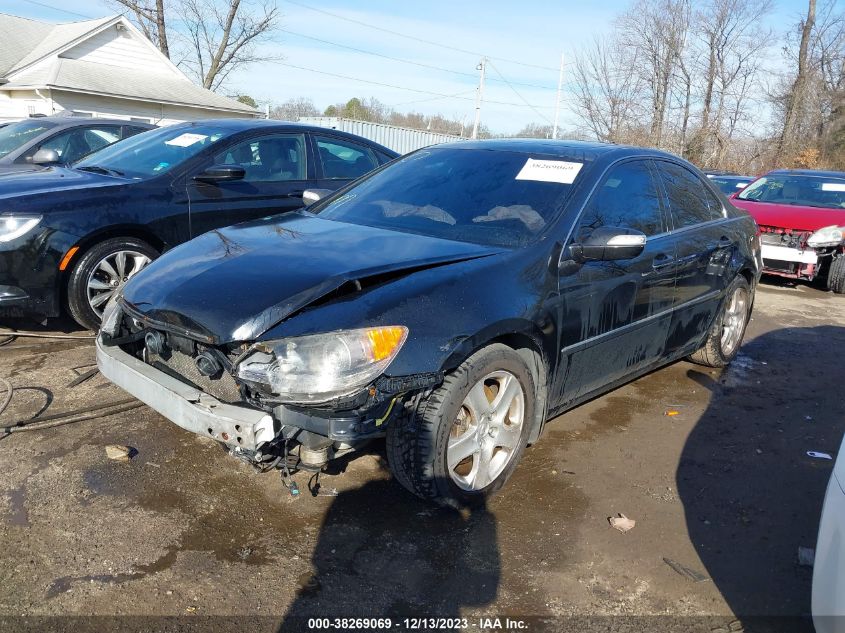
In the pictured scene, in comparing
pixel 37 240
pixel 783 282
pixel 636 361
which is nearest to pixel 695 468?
pixel 636 361

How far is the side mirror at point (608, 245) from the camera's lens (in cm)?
334

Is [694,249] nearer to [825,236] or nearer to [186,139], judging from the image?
[186,139]

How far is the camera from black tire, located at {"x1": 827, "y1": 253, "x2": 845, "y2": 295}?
9141 mm

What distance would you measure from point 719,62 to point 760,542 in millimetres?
36637

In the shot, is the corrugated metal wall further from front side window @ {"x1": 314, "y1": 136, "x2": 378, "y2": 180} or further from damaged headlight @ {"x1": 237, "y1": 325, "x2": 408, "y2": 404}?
damaged headlight @ {"x1": 237, "y1": 325, "x2": 408, "y2": 404}

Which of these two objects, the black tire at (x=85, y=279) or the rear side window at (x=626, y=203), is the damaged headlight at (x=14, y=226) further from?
the rear side window at (x=626, y=203)

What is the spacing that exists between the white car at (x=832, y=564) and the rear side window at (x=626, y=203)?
169cm

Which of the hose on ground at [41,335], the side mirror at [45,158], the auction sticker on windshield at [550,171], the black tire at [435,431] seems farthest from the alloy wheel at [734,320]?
the side mirror at [45,158]

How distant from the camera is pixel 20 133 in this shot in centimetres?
829

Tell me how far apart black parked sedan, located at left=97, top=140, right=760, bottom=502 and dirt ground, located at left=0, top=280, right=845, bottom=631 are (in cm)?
35

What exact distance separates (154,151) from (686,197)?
13.8ft

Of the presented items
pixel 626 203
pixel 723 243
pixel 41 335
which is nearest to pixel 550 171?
pixel 626 203

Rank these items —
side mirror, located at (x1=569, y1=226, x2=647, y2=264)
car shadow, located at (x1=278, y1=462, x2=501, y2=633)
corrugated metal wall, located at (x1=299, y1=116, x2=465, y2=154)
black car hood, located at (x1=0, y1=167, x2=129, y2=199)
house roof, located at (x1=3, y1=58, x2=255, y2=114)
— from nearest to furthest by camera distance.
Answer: car shadow, located at (x1=278, y1=462, x2=501, y2=633), side mirror, located at (x1=569, y1=226, x2=647, y2=264), black car hood, located at (x1=0, y1=167, x2=129, y2=199), house roof, located at (x1=3, y1=58, x2=255, y2=114), corrugated metal wall, located at (x1=299, y1=116, x2=465, y2=154)

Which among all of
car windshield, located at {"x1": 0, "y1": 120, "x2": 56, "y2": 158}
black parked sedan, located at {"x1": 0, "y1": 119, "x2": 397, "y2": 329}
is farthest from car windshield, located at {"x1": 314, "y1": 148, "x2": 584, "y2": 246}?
car windshield, located at {"x1": 0, "y1": 120, "x2": 56, "y2": 158}
